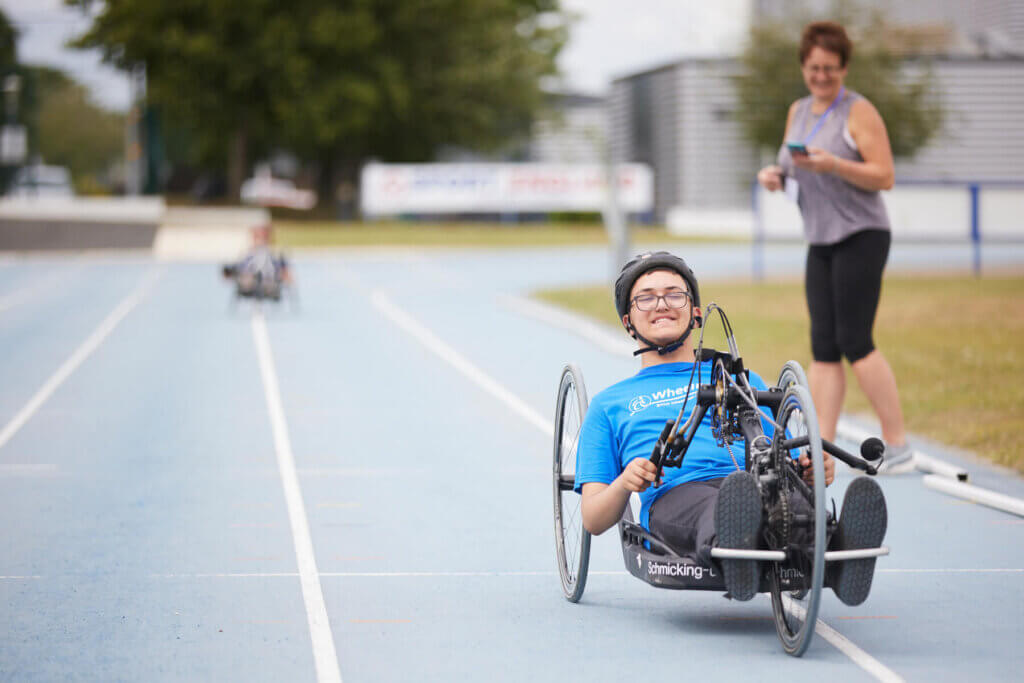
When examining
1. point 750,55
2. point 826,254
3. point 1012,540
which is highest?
point 750,55

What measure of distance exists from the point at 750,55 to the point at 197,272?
2305cm

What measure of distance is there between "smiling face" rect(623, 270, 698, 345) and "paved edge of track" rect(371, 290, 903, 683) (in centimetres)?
105

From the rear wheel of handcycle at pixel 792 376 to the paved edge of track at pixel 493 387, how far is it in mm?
782

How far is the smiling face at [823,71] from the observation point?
26.6 feet

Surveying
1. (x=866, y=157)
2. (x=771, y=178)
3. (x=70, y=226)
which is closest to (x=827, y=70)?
(x=866, y=157)

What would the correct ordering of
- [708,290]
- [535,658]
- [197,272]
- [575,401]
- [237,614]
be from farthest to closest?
[197,272] → [708,290] → [575,401] → [237,614] → [535,658]

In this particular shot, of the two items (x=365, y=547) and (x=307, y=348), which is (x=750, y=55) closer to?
(x=307, y=348)

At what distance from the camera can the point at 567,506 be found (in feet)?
21.5

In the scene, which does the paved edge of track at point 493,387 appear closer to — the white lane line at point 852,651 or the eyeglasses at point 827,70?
the white lane line at point 852,651

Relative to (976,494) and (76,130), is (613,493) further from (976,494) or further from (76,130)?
(76,130)

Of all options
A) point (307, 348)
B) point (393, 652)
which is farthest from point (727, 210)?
point (393, 652)

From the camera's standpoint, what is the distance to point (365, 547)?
6.98m

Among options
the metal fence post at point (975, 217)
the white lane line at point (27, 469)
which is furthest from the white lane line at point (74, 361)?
the metal fence post at point (975, 217)

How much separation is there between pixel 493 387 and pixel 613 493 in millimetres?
7687
